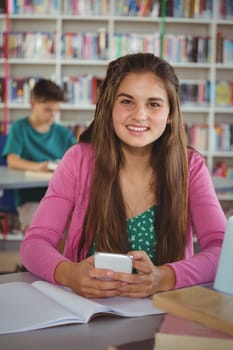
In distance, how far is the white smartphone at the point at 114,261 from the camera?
3.64 feet

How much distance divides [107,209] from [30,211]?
85.9 inches

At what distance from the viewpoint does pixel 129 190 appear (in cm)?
159

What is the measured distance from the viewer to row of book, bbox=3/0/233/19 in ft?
16.3

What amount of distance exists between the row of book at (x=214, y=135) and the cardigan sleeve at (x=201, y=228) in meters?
3.52

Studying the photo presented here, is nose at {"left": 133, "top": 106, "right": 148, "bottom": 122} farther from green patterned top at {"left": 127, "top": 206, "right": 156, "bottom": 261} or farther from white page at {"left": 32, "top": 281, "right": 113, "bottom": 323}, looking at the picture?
white page at {"left": 32, "top": 281, "right": 113, "bottom": 323}

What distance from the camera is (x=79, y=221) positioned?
1.53m

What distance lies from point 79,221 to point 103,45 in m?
3.69

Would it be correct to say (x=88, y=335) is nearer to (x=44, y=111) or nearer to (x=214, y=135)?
(x=44, y=111)

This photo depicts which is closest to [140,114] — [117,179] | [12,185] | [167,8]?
[117,179]

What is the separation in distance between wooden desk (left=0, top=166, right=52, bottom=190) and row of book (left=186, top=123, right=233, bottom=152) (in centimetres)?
220

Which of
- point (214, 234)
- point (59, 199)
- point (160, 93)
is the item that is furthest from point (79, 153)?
point (214, 234)

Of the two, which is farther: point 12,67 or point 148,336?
point 12,67

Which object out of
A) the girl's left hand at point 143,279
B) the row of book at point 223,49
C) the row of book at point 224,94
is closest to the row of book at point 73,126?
the row of book at point 224,94

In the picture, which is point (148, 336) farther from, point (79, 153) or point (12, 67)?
point (12, 67)
